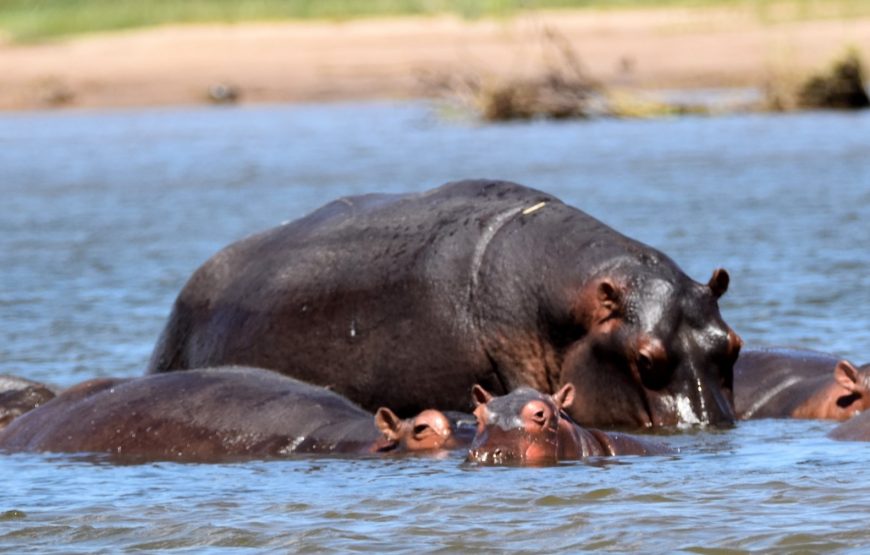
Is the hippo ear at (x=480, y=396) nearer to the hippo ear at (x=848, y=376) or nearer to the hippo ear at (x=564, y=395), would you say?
the hippo ear at (x=564, y=395)

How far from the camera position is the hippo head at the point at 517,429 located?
6164 millimetres

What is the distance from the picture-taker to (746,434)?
7.18m

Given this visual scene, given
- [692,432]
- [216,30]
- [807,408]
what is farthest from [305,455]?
[216,30]

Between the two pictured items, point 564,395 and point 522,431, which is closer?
point 522,431

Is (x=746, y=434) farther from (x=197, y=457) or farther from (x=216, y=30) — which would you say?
(x=216, y=30)

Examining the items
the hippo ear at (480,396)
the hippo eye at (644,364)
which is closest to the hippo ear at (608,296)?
the hippo eye at (644,364)

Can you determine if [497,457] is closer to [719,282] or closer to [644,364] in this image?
[644,364]

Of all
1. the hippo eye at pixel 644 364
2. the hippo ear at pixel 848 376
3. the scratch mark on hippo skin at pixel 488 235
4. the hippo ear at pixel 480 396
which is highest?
the scratch mark on hippo skin at pixel 488 235

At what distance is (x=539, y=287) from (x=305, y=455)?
1.18 m

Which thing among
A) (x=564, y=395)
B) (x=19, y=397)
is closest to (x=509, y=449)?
(x=564, y=395)

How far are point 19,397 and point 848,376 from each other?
3140 mm

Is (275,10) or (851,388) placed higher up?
(275,10)

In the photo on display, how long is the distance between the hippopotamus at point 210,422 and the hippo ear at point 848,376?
165 centimetres

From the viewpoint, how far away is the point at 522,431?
6191 mm
